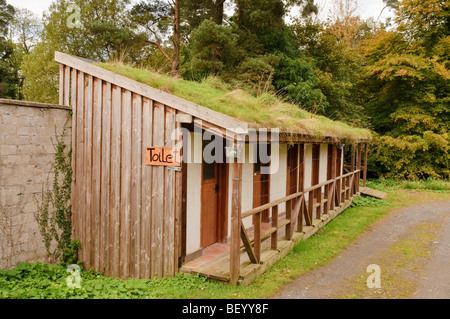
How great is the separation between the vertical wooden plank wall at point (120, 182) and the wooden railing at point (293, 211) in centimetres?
124

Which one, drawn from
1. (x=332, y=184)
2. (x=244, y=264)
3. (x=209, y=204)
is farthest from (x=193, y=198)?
(x=332, y=184)

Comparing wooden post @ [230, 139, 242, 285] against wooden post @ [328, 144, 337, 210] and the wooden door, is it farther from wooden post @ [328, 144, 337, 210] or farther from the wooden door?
wooden post @ [328, 144, 337, 210]

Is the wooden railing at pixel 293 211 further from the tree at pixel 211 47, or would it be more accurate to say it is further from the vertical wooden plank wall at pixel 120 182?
the tree at pixel 211 47

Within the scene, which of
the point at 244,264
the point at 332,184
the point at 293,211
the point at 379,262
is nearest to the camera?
the point at 244,264

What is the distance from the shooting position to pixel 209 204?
659cm

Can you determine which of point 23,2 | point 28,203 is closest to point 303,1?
point 28,203

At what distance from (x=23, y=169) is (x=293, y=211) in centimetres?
514

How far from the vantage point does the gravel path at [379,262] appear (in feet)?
16.9

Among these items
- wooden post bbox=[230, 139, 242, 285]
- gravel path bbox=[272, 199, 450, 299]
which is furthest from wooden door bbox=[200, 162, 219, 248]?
gravel path bbox=[272, 199, 450, 299]

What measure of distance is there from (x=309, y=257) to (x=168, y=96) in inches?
159

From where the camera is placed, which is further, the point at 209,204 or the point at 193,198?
the point at 209,204

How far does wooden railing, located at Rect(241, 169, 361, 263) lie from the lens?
5.50 metres

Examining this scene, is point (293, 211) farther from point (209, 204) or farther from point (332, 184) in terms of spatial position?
point (332, 184)
